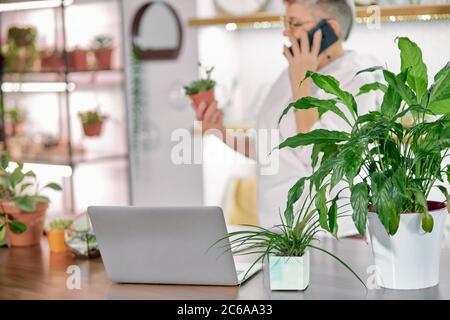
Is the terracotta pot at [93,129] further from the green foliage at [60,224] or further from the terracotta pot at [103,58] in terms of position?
the green foliage at [60,224]

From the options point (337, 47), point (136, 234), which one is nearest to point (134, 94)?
point (337, 47)

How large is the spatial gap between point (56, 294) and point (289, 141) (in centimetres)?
65

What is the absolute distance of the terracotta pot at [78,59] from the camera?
5.11 meters

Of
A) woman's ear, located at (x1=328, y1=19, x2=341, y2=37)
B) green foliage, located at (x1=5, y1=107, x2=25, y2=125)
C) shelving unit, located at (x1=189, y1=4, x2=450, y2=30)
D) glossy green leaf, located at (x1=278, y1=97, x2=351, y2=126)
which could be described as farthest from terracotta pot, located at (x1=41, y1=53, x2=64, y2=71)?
glossy green leaf, located at (x1=278, y1=97, x2=351, y2=126)

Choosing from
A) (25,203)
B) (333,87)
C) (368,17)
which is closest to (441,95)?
(333,87)

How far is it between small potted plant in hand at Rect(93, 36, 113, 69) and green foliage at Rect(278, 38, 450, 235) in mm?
3441

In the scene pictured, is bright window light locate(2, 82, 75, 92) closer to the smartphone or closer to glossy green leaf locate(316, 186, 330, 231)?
the smartphone

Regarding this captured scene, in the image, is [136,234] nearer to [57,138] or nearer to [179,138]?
[179,138]

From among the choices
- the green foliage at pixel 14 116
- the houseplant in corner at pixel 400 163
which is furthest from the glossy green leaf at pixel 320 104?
the green foliage at pixel 14 116

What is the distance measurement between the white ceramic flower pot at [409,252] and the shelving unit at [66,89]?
352 cm

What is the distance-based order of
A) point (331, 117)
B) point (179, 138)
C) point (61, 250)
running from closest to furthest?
1. point (61, 250)
2. point (331, 117)
3. point (179, 138)

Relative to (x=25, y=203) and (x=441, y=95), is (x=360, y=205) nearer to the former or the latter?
(x=441, y=95)
